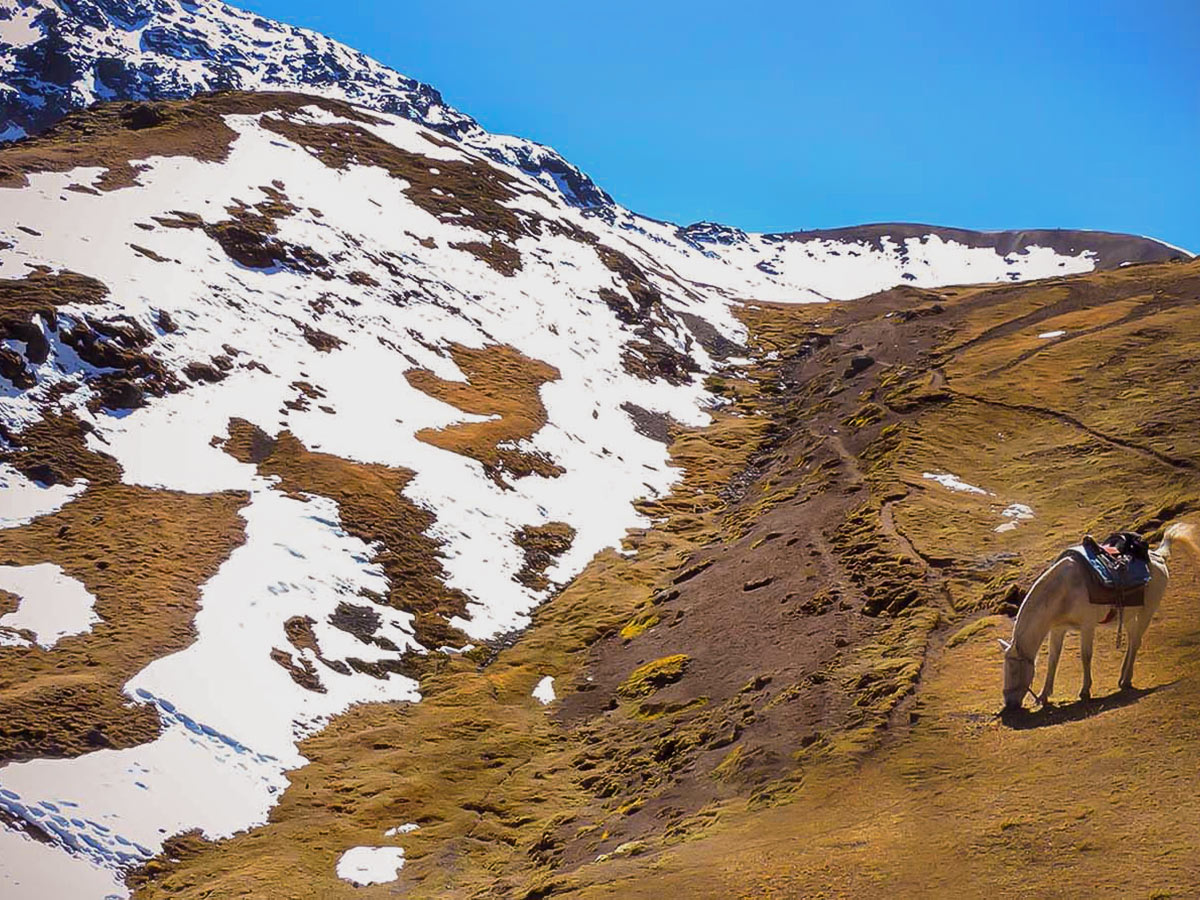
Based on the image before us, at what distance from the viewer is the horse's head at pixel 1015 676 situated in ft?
51.9

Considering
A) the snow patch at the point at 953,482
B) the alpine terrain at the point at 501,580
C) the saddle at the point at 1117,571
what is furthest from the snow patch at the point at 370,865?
the snow patch at the point at 953,482

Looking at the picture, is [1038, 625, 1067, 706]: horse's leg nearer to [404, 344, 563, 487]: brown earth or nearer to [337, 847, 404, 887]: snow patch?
[337, 847, 404, 887]: snow patch

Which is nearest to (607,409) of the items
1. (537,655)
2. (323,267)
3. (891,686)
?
(323,267)

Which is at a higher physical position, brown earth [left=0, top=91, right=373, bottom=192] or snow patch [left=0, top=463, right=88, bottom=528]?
brown earth [left=0, top=91, right=373, bottom=192]

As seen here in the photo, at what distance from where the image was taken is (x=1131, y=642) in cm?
1548

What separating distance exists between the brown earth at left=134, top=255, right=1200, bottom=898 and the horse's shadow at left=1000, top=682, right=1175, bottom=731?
0.08m

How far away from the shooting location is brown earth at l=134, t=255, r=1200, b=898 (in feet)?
44.1

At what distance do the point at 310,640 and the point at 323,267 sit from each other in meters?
38.5

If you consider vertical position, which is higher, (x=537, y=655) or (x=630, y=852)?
(x=537, y=655)

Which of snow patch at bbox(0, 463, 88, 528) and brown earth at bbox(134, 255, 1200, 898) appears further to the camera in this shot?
snow patch at bbox(0, 463, 88, 528)

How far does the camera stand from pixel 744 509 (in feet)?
163

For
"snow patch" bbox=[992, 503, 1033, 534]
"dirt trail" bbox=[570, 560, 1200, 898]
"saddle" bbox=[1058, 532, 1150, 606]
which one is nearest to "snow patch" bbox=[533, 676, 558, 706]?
"dirt trail" bbox=[570, 560, 1200, 898]

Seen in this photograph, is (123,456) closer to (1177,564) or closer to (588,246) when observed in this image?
(1177,564)

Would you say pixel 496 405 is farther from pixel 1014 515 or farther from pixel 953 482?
pixel 1014 515
